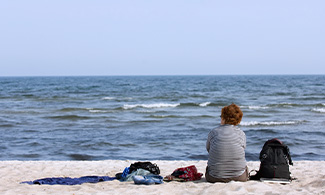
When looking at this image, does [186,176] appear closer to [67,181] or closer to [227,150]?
[227,150]

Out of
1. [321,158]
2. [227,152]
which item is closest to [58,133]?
[321,158]

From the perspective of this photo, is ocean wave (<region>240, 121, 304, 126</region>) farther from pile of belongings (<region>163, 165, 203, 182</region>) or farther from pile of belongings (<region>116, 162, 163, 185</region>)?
pile of belongings (<region>163, 165, 203, 182</region>)

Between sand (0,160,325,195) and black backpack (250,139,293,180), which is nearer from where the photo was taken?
sand (0,160,325,195)

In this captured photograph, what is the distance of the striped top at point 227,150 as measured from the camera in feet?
17.7

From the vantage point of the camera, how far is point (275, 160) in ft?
18.6

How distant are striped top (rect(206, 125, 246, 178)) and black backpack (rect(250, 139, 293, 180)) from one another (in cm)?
42

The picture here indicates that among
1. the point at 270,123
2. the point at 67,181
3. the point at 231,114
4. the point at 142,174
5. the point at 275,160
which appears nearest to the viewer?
the point at 231,114

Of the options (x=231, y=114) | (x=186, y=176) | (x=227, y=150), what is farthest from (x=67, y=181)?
(x=231, y=114)

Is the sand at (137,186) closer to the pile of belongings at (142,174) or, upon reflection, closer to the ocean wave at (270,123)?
the pile of belongings at (142,174)

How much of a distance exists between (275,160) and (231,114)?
3.51 feet

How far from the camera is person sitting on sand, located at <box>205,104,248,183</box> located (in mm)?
5379

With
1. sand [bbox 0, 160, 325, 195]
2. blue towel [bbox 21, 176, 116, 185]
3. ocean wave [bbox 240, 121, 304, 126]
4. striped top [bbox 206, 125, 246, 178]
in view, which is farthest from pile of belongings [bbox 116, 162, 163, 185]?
ocean wave [bbox 240, 121, 304, 126]

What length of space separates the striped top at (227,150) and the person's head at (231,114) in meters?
0.08

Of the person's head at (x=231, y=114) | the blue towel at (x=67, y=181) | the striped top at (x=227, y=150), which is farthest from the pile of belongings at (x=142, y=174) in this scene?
the person's head at (x=231, y=114)
